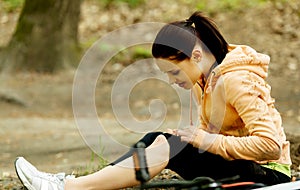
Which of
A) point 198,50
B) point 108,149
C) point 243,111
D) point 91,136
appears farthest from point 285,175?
point 91,136

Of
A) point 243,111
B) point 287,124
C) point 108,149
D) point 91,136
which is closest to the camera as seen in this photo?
point 243,111

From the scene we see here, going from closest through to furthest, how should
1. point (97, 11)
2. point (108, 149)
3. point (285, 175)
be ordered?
point (285, 175), point (108, 149), point (97, 11)

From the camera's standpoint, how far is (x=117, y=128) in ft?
30.5

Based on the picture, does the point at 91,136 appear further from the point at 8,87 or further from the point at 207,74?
the point at 207,74

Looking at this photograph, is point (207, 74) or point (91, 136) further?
point (91, 136)

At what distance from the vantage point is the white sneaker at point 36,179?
3.70 m

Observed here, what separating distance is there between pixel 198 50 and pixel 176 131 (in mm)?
399

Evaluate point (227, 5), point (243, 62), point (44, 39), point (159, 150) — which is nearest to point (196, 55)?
point (243, 62)

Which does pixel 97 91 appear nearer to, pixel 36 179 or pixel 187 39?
pixel 36 179

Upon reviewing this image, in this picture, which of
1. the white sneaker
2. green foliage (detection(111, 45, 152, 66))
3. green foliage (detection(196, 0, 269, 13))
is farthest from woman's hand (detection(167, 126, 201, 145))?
green foliage (detection(196, 0, 269, 13))

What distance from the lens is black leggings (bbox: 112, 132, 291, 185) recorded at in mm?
3523

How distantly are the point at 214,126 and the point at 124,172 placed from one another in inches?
19.5

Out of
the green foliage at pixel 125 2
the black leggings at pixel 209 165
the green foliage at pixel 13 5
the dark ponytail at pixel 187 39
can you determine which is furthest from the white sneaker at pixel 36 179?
the green foliage at pixel 13 5

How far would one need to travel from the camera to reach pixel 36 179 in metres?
3.73
